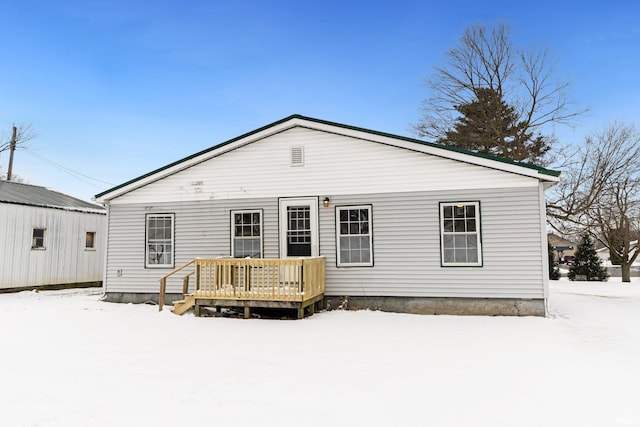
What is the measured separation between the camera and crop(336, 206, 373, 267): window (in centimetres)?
1049

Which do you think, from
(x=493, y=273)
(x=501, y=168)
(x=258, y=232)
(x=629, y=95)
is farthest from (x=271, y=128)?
(x=629, y=95)

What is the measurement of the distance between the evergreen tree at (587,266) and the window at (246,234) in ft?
74.2

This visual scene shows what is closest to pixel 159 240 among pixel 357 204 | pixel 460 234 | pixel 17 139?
pixel 357 204

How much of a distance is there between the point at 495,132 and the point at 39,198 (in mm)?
22844

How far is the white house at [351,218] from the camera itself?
965 centimetres

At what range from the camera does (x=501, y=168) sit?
31.5ft

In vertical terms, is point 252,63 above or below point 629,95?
above

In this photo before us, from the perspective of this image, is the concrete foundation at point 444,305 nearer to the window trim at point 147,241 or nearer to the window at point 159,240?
the window trim at point 147,241

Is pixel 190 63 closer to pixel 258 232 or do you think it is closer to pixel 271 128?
pixel 271 128

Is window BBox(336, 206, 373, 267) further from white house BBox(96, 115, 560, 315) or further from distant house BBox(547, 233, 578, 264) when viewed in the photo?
distant house BBox(547, 233, 578, 264)

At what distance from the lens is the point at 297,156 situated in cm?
1101

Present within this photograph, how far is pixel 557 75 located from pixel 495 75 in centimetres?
325

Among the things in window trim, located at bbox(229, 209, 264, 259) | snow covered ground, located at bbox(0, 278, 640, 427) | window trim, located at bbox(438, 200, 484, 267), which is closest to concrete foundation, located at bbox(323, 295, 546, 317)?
snow covered ground, located at bbox(0, 278, 640, 427)

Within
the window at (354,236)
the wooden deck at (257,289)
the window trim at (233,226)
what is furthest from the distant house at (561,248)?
the wooden deck at (257,289)
